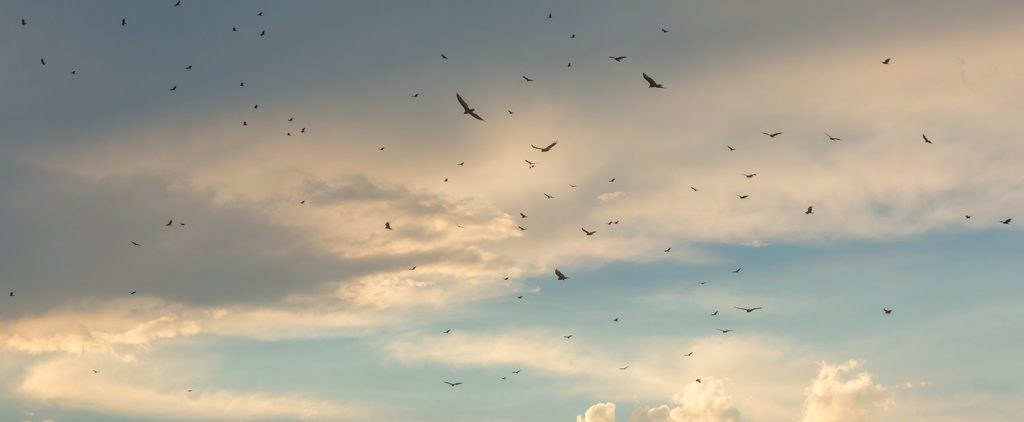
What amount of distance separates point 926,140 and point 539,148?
1345 inches

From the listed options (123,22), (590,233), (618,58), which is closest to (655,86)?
(618,58)

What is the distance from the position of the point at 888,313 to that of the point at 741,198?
56.7ft

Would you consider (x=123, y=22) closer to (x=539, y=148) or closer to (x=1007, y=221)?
(x=539, y=148)

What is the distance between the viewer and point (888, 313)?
312ft

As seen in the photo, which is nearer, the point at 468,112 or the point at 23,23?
the point at 468,112

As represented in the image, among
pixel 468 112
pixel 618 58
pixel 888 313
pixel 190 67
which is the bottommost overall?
pixel 888 313

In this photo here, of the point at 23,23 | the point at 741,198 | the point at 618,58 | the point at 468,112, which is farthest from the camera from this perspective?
the point at 741,198

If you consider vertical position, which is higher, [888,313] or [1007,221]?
[1007,221]

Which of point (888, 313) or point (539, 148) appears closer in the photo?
point (539, 148)

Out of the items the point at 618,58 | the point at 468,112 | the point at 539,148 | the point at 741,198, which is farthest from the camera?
the point at 741,198

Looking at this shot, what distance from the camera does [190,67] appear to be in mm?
92875

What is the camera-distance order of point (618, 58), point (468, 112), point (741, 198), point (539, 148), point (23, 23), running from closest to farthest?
point (468, 112) < point (539, 148) < point (618, 58) < point (23, 23) < point (741, 198)

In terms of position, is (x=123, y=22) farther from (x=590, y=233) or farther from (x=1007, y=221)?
(x=1007, y=221)

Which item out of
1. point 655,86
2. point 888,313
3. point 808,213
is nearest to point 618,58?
point 655,86
